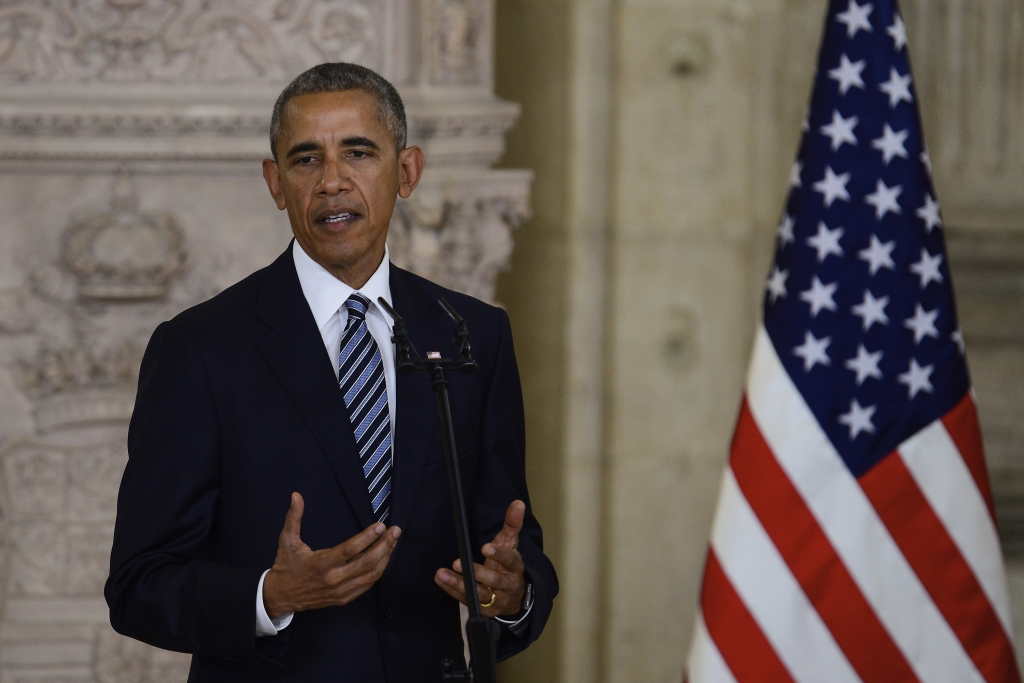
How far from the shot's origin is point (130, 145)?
3254mm

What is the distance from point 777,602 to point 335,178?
1937 millimetres

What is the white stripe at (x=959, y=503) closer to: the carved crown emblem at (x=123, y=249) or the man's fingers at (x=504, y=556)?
the man's fingers at (x=504, y=556)

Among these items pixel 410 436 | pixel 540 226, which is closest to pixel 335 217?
pixel 410 436

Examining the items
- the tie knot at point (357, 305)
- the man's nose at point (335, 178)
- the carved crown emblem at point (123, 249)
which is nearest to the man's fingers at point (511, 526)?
the tie knot at point (357, 305)

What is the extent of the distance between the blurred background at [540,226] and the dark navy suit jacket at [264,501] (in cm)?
164

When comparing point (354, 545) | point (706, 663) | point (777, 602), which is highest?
point (354, 545)

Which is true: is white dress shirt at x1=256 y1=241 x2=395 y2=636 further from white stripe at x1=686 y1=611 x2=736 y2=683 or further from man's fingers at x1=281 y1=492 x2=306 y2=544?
white stripe at x1=686 y1=611 x2=736 y2=683

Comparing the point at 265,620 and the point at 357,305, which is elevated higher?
the point at 357,305

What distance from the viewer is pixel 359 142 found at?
1.71 m

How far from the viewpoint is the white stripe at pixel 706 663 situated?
313 cm

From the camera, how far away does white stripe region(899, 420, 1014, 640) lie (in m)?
3.13

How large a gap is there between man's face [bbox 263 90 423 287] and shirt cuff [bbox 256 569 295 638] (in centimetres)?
47

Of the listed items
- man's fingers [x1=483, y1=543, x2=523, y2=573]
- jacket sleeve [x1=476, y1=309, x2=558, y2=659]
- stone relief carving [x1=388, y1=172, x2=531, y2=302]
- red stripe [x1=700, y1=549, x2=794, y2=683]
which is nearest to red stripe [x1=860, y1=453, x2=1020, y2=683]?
red stripe [x1=700, y1=549, x2=794, y2=683]

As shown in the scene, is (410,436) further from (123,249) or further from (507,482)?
(123,249)
